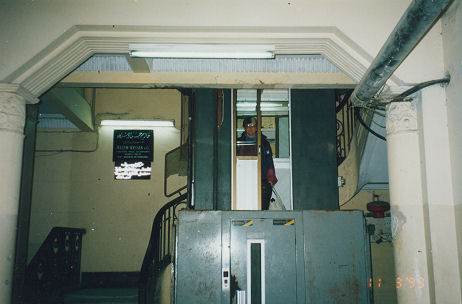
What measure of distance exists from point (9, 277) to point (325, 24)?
15.0ft

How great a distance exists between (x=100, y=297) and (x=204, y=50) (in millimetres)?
4210

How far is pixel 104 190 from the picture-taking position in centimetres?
850

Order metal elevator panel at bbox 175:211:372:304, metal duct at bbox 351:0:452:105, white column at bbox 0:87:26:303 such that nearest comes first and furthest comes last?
metal duct at bbox 351:0:452:105, white column at bbox 0:87:26:303, metal elevator panel at bbox 175:211:372:304

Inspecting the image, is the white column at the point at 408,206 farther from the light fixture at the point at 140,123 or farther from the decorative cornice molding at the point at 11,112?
the light fixture at the point at 140,123

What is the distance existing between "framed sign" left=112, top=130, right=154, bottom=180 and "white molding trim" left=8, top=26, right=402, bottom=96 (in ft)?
Answer: 14.5

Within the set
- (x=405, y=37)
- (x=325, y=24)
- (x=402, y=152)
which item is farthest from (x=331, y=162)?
(x=405, y=37)

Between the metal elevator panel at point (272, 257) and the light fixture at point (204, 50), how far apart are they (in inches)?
79.1

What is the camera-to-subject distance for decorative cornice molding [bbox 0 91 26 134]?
388 centimetres

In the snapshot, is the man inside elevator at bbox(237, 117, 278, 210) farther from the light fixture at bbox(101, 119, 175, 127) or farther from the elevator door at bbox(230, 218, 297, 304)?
the light fixture at bbox(101, 119, 175, 127)

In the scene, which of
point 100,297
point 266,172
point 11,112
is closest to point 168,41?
point 11,112

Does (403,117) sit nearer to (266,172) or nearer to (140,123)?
(266,172)

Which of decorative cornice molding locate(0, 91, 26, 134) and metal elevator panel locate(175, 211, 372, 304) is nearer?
decorative cornice molding locate(0, 91, 26, 134)

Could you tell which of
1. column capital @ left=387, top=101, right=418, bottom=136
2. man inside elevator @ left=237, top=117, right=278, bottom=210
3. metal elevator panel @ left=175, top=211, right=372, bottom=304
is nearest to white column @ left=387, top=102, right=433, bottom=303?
column capital @ left=387, top=101, right=418, bottom=136

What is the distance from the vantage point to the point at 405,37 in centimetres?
270
